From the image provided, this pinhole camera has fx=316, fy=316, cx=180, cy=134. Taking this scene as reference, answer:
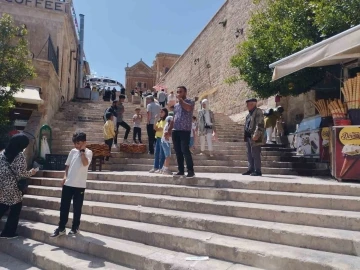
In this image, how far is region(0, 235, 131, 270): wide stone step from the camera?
357 centimetres

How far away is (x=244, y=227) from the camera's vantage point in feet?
11.7

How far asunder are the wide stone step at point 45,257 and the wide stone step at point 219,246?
48 cm

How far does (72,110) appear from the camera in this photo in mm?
13445

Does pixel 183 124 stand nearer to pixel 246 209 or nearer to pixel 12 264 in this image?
pixel 246 209

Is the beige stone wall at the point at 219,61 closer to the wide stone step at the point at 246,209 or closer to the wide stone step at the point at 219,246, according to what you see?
the wide stone step at the point at 246,209

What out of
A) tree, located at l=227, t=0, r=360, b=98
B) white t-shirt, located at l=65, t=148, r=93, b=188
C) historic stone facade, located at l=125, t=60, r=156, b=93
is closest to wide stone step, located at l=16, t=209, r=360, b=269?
white t-shirt, located at l=65, t=148, r=93, b=188

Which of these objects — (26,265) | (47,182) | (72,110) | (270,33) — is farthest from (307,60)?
(72,110)

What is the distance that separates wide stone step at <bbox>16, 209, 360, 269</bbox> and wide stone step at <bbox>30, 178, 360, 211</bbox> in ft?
2.71

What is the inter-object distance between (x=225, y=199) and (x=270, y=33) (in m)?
5.49

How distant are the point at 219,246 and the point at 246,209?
0.79 metres

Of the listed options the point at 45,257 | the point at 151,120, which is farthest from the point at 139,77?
the point at 45,257

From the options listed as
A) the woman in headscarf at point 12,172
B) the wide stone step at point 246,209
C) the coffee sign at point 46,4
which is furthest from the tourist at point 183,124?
the coffee sign at point 46,4

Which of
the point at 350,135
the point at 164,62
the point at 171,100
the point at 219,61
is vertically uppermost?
the point at 164,62

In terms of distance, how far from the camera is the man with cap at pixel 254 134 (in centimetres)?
579
